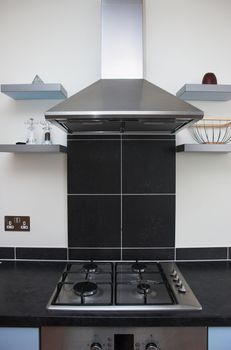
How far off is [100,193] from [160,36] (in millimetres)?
1007

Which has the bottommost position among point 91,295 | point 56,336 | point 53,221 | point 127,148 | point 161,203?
point 56,336

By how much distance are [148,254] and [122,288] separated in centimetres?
41

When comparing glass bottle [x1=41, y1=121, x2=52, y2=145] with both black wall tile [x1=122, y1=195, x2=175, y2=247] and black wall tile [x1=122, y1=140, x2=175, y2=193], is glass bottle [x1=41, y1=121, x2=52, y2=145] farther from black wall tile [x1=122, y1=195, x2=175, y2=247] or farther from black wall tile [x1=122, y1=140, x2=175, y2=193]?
black wall tile [x1=122, y1=195, x2=175, y2=247]

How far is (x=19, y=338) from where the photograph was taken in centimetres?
113

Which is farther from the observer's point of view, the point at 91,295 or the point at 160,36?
the point at 160,36

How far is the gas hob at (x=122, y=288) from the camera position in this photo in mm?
1155

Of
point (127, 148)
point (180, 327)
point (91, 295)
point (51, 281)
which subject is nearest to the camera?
point (180, 327)

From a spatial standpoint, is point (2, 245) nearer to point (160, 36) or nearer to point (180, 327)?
point (180, 327)

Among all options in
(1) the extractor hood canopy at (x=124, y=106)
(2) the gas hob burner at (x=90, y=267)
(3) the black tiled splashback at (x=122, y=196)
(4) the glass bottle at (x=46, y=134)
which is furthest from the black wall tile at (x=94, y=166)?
(2) the gas hob burner at (x=90, y=267)

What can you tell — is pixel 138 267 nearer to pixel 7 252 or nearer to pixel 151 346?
pixel 151 346

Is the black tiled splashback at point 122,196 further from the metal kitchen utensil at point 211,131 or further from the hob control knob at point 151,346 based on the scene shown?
the hob control knob at point 151,346

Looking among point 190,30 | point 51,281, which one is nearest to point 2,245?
point 51,281

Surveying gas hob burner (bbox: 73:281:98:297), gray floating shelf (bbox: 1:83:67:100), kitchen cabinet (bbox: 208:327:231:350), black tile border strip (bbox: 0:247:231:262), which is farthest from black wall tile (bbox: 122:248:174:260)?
gray floating shelf (bbox: 1:83:67:100)

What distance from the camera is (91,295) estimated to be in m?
1.25
